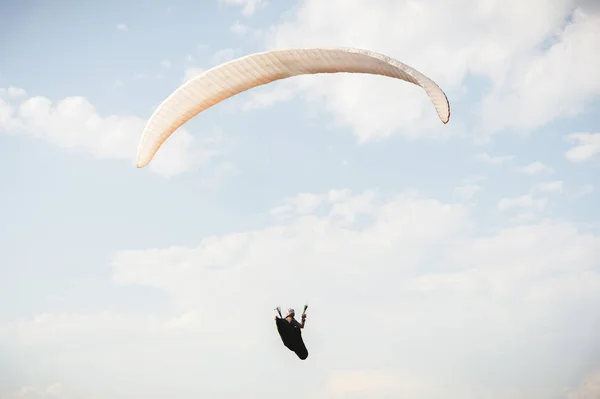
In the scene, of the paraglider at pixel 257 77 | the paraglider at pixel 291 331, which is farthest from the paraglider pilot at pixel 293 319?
the paraglider at pixel 257 77

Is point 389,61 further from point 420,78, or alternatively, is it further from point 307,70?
point 307,70

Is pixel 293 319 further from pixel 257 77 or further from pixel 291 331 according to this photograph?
pixel 257 77

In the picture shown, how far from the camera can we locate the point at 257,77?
20.0m

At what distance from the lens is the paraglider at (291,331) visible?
18.7 m

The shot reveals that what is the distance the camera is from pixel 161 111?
2017cm

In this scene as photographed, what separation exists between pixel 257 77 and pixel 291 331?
7912 mm

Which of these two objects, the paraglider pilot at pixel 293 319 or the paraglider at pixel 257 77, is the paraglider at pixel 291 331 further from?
the paraglider at pixel 257 77

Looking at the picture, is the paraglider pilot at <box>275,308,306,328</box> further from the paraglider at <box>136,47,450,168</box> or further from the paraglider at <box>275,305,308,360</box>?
the paraglider at <box>136,47,450,168</box>

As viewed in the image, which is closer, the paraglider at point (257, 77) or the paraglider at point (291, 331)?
the paraglider at point (257, 77)

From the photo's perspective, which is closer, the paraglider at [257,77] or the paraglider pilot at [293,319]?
the paraglider at [257,77]

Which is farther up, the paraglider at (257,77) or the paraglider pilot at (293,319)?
the paraglider at (257,77)

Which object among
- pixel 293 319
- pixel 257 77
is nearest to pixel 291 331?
pixel 293 319

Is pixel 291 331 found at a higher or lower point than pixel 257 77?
lower

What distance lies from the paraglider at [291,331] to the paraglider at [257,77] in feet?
22.2
